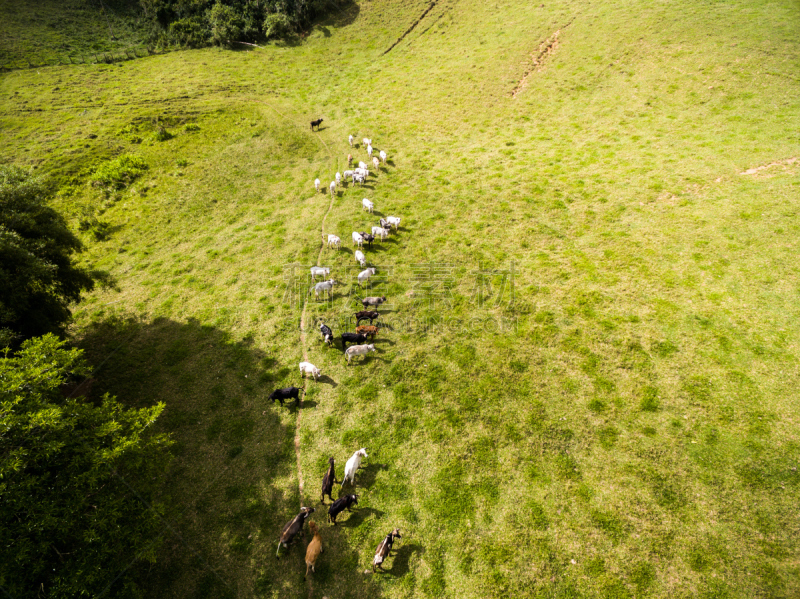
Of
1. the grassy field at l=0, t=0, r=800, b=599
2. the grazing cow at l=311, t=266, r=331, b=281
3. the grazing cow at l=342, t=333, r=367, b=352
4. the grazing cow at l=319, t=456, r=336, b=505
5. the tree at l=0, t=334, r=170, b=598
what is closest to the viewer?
the tree at l=0, t=334, r=170, b=598

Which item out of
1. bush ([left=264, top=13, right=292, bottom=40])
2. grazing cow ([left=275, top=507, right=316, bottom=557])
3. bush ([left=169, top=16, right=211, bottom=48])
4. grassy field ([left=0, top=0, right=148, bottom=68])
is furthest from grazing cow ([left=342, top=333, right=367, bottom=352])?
grassy field ([left=0, top=0, right=148, bottom=68])

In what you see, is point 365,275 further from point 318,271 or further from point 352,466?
point 352,466

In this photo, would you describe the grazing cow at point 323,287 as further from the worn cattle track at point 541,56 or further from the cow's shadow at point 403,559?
the worn cattle track at point 541,56

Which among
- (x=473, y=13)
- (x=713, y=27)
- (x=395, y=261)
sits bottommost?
(x=395, y=261)

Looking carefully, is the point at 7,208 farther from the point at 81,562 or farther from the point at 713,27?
the point at 713,27

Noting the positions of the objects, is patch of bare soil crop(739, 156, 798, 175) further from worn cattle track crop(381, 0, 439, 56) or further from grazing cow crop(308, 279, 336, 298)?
worn cattle track crop(381, 0, 439, 56)

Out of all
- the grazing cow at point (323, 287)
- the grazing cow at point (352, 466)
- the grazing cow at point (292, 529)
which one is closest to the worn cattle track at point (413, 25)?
the grazing cow at point (323, 287)

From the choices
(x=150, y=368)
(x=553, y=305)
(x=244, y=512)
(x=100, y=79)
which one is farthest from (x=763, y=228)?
(x=100, y=79)
